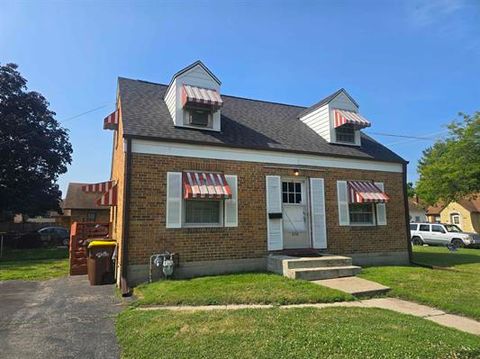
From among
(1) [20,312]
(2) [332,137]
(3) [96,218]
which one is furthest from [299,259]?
(3) [96,218]

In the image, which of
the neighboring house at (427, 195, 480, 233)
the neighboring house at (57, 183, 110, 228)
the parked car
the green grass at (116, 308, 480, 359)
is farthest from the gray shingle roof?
the neighboring house at (427, 195, 480, 233)

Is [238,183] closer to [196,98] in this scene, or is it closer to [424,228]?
[196,98]

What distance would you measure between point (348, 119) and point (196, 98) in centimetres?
590

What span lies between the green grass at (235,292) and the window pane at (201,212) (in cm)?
176

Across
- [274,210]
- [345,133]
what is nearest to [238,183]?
[274,210]

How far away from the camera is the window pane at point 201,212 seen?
983 centimetres

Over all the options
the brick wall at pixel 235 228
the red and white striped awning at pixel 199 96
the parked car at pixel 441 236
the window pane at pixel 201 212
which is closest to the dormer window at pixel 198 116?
the red and white striped awning at pixel 199 96

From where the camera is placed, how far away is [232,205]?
33.4ft

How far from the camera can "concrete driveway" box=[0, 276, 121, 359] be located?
4.75 metres

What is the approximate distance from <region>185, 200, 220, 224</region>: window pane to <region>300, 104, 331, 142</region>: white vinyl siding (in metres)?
5.59

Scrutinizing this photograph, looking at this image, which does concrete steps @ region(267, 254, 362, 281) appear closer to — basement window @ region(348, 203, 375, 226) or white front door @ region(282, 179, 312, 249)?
white front door @ region(282, 179, 312, 249)

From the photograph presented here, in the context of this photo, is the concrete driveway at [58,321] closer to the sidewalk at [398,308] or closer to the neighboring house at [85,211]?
→ the sidewalk at [398,308]

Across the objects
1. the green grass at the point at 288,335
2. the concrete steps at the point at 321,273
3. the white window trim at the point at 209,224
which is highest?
the white window trim at the point at 209,224

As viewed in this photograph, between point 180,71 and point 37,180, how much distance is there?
2012 centimetres
